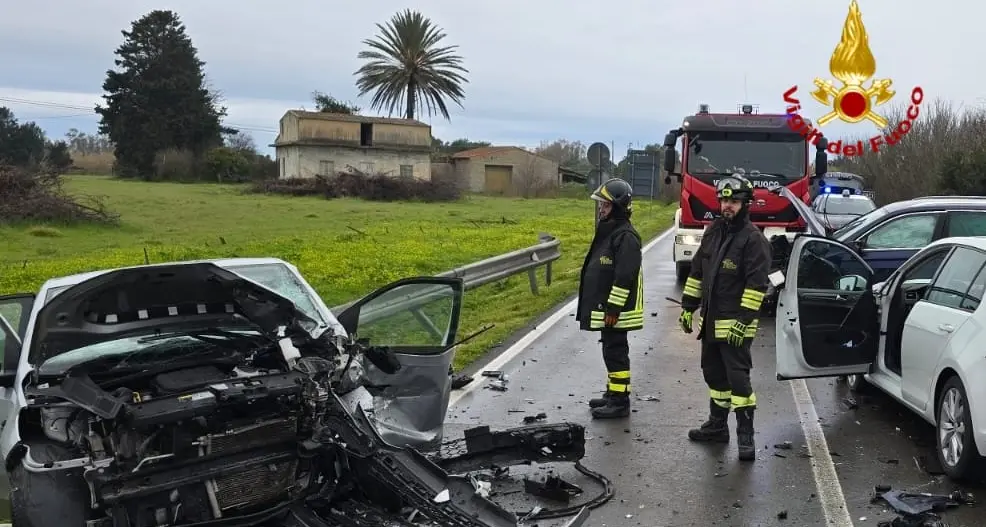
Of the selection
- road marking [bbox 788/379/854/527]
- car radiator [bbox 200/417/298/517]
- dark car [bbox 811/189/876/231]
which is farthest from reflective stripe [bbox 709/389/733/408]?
dark car [bbox 811/189/876/231]

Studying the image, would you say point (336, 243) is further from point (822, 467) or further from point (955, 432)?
point (955, 432)

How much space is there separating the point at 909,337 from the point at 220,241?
19204mm

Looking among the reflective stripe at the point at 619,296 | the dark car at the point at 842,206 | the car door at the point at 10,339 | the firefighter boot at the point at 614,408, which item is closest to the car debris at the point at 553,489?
the firefighter boot at the point at 614,408

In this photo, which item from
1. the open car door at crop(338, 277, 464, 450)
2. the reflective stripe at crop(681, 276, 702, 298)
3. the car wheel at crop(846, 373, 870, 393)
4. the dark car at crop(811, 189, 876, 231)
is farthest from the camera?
the dark car at crop(811, 189, 876, 231)

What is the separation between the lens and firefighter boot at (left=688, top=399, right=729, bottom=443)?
6195 millimetres

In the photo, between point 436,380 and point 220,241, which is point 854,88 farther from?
point 220,241

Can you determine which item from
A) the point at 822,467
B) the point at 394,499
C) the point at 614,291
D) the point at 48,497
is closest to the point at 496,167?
the point at 614,291

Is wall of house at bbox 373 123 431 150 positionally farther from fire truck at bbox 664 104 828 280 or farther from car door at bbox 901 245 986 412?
car door at bbox 901 245 986 412

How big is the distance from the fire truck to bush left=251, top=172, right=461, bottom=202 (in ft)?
117

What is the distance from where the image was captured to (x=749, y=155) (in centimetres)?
1347

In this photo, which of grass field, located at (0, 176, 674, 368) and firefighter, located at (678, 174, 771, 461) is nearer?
firefighter, located at (678, 174, 771, 461)

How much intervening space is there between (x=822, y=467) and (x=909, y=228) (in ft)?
21.6

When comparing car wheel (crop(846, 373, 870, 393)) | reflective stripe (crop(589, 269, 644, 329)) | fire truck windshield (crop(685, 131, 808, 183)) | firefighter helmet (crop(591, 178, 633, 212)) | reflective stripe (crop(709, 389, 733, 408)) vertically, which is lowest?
car wheel (crop(846, 373, 870, 393))

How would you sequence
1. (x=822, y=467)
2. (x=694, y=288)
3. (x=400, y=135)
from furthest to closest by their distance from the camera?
(x=400, y=135) → (x=694, y=288) → (x=822, y=467)
